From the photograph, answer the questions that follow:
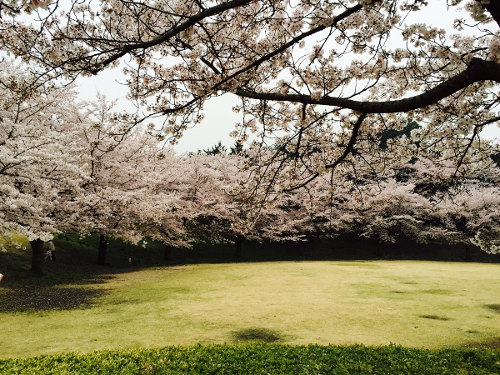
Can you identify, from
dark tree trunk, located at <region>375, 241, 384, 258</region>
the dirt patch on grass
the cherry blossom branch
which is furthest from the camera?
dark tree trunk, located at <region>375, 241, 384, 258</region>

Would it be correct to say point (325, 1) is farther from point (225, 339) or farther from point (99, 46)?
Result: point (225, 339)

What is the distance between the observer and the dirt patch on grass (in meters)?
9.59

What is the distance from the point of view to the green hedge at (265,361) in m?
4.79

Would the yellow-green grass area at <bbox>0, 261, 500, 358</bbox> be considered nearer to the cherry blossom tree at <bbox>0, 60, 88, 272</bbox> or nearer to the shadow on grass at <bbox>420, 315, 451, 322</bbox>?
the shadow on grass at <bbox>420, 315, 451, 322</bbox>

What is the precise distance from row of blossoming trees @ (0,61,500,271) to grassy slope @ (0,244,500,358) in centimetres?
218

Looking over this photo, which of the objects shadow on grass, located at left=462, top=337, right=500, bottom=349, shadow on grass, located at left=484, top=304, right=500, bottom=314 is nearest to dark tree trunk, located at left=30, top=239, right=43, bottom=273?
shadow on grass, located at left=462, top=337, right=500, bottom=349

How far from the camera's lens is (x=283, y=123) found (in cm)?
628

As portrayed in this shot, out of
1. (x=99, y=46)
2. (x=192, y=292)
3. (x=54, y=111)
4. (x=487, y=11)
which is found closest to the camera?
(x=487, y=11)

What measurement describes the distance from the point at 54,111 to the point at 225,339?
13423 millimetres

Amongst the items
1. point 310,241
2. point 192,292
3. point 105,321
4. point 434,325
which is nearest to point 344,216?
point 310,241

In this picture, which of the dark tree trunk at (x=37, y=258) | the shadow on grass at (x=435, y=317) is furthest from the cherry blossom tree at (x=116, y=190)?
the shadow on grass at (x=435, y=317)

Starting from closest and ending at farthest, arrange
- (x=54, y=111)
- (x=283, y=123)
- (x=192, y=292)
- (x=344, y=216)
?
(x=283, y=123), (x=192, y=292), (x=54, y=111), (x=344, y=216)

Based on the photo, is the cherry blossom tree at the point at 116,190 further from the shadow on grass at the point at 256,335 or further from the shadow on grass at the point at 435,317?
the shadow on grass at the point at 435,317

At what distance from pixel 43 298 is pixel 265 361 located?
8.58 m
